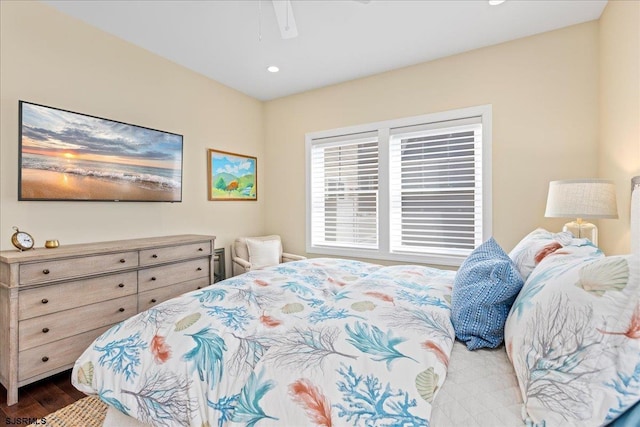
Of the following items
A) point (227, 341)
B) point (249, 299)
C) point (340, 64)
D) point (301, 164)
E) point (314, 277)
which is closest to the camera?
point (227, 341)

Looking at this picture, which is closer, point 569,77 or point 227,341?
point 227,341

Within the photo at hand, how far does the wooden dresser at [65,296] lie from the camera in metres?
1.95

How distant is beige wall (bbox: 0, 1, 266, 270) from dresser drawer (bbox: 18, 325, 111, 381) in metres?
0.82

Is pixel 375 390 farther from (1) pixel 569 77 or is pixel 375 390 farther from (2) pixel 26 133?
(1) pixel 569 77

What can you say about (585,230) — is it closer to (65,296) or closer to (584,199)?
(584,199)

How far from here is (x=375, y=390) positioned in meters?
0.91

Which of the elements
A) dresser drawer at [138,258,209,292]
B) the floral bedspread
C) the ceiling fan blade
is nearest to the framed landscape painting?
dresser drawer at [138,258,209,292]

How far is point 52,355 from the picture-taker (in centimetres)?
211

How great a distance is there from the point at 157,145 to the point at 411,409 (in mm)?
3252

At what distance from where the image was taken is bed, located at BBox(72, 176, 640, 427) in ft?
2.50

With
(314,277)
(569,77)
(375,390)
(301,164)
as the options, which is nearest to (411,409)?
(375,390)

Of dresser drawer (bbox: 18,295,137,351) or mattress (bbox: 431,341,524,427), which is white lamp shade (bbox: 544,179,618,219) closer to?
mattress (bbox: 431,341,524,427)

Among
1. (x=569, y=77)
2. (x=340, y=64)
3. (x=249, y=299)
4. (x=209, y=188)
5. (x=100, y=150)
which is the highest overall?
(x=340, y=64)

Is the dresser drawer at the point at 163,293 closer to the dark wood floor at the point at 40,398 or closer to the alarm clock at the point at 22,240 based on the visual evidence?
the dark wood floor at the point at 40,398
